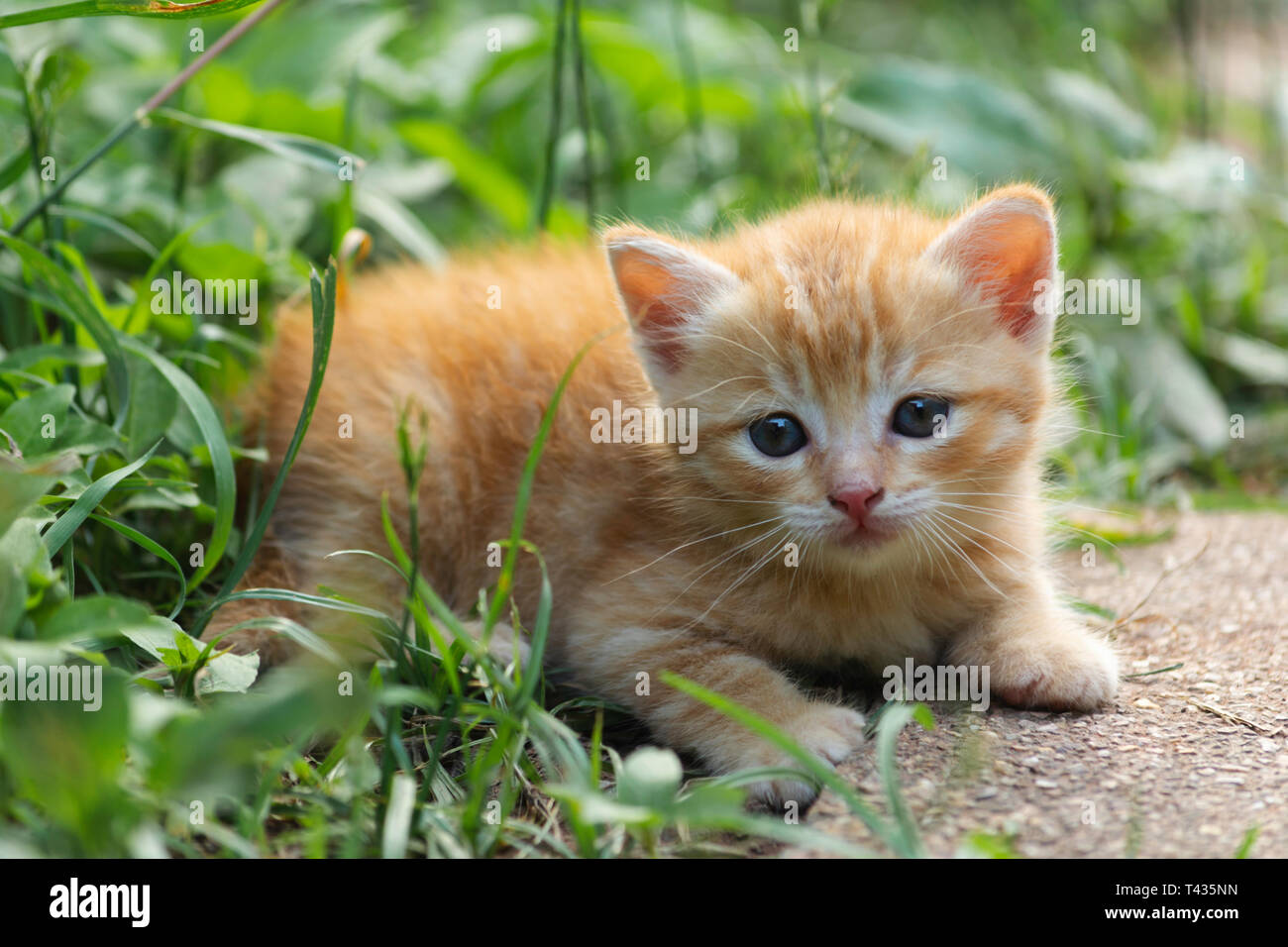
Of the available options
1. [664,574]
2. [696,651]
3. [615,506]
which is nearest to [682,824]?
[696,651]

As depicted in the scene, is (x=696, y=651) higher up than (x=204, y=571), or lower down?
lower down

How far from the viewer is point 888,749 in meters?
1.62

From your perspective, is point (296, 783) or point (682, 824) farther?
point (296, 783)

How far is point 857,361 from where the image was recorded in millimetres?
2133

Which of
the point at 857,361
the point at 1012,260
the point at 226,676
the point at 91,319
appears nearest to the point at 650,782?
the point at 226,676

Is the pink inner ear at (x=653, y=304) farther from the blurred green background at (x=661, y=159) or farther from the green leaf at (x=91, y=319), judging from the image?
the green leaf at (x=91, y=319)

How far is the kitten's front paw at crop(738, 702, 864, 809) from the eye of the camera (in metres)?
1.89

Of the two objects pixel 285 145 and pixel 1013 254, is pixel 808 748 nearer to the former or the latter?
pixel 1013 254

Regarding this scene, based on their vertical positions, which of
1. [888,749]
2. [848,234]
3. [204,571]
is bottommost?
[888,749]

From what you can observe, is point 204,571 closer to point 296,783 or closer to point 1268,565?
point 296,783

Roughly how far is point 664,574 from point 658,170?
2.66 metres

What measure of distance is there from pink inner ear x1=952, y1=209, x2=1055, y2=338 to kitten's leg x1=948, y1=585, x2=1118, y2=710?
59cm

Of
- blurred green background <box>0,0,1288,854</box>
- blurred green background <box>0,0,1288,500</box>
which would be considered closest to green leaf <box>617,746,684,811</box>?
blurred green background <box>0,0,1288,854</box>

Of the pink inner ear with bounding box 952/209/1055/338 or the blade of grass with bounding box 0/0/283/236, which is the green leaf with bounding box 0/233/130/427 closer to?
the blade of grass with bounding box 0/0/283/236
